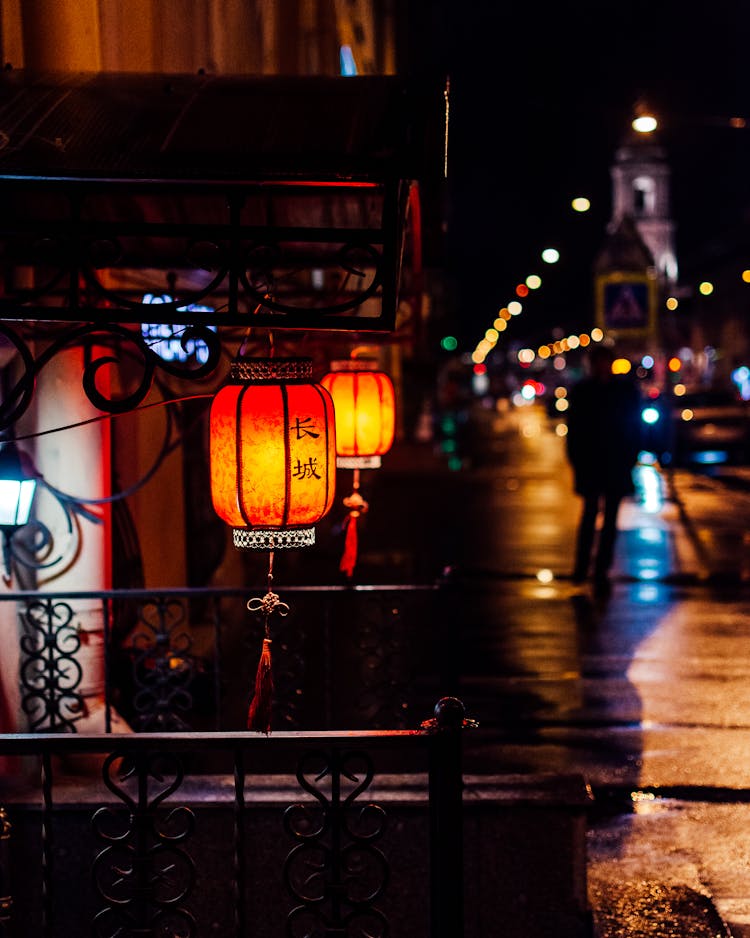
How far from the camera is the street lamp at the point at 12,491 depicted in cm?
671

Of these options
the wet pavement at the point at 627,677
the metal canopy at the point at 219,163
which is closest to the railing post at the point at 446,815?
the metal canopy at the point at 219,163

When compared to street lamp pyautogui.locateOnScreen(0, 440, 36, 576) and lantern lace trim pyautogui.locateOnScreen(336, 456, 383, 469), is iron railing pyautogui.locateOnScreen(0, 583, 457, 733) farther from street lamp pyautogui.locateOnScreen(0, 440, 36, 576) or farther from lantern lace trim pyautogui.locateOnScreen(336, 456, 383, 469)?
lantern lace trim pyautogui.locateOnScreen(336, 456, 383, 469)

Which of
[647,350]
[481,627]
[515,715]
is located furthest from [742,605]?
[647,350]

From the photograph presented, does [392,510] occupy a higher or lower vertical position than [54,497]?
lower

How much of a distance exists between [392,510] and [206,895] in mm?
16252

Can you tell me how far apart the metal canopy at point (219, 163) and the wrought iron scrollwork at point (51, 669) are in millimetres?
2117

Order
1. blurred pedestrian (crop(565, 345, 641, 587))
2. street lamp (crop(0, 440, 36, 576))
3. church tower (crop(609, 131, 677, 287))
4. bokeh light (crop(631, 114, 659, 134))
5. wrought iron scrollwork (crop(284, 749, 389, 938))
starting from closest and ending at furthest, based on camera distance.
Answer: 1. wrought iron scrollwork (crop(284, 749, 389, 938))
2. street lamp (crop(0, 440, 36, 576))
3. blurred pedestrian (crop(565, 345, 641, 587))
4. bokeh light (crop(631, 114, 659, 134))
5. church tower (crop(609, 131, 677, 287))

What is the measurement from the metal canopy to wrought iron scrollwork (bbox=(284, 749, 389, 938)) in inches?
66.3

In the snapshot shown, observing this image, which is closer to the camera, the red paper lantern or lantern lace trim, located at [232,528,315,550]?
the red paper lantern

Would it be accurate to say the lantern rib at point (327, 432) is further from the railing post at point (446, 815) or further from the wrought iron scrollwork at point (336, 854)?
the railing post at point (446, 815)

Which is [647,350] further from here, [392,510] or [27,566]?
[27,566]

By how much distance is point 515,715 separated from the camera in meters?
9.13

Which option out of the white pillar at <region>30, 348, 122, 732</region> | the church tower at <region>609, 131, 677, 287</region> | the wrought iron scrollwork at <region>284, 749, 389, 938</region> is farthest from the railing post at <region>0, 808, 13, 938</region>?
the church tower at <region>609, 131, 677, 287</region>

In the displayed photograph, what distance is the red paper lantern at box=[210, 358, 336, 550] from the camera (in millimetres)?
4910
